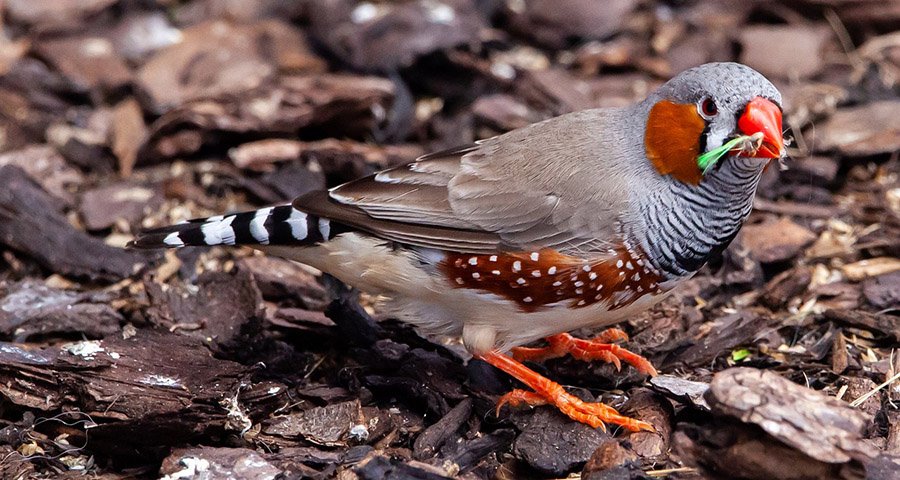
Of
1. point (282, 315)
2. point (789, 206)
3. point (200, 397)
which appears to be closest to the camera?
point (200, 397)

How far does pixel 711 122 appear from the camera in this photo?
358 cm

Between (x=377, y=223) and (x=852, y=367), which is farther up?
(x=377, y=223)

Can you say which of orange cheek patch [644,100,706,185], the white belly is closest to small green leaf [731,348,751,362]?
the white belly

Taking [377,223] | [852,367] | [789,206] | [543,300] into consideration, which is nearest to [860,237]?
[789,206]

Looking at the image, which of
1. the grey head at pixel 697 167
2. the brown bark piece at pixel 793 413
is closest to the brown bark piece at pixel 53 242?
the grey head at pixel 697 167

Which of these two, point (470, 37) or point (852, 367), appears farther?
point (470, 37)

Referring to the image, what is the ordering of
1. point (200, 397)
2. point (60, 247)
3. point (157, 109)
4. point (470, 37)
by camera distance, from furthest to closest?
point (470, 37)
point (157, 109)
point (60, 247)
point (200, 397)

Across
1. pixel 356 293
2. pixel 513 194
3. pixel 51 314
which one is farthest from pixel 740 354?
pixel 51 314

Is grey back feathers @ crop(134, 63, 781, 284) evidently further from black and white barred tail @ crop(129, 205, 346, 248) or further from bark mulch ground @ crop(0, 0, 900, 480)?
bark mulch ground @ crop(0, 0, 900, 480)

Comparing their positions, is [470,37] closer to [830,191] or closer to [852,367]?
[830,191]

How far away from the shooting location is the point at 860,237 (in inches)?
191

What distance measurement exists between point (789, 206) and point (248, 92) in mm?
2797

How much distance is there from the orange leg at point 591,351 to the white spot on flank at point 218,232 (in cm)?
120

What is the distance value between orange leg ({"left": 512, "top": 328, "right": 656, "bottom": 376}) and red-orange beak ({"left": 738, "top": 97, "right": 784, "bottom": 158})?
0.93m
